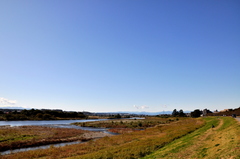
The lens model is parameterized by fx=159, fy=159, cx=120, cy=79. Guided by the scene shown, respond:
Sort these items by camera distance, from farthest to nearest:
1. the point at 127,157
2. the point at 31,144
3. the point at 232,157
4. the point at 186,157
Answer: the point at 31,144 < the point at 127,157 < the point at 186,157 < the point at 232,157

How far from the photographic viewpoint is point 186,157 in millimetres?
20047

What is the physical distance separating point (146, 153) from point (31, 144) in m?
32.6

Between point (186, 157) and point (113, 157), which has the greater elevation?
point (186, 157)

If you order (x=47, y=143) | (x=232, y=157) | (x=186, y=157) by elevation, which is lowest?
(x=47, y=143)

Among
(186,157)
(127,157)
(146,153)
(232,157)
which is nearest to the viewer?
(232,157)

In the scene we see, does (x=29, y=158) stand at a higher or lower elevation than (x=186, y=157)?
lower

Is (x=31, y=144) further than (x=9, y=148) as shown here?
Yes

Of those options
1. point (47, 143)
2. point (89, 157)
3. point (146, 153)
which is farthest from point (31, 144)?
point (146, 153)

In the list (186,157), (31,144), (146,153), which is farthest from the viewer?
(31,144)

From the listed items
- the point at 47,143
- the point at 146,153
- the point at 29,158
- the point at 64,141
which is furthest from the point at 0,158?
the point at 146,153

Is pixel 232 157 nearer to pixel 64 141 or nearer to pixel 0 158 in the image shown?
pixel 0 158

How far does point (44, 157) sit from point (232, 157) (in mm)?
29226

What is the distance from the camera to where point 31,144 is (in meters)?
43.1

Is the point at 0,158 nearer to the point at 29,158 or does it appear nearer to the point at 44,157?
the point at 29,158
